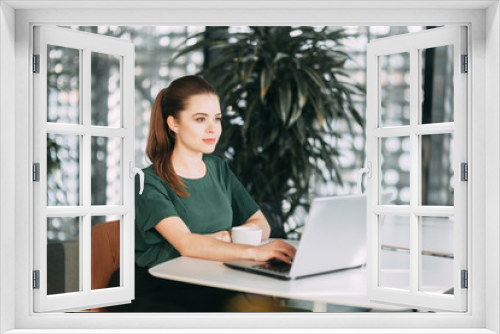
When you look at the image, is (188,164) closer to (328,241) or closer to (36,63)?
(36,63)

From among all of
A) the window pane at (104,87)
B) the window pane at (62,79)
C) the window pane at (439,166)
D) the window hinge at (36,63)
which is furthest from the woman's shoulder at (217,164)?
the window pane at (439,166)

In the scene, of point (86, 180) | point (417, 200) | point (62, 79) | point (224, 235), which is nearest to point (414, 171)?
point (417, 200)

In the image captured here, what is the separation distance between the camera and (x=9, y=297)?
2596 millimetres

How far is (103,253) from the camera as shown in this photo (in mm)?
3119

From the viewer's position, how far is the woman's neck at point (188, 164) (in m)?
4.07

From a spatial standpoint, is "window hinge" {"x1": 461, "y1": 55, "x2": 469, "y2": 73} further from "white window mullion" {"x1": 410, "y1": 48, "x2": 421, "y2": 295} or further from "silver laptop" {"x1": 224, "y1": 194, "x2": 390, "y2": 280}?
"silver laptop" {"x1": 224, "y1": 194, "x2": 390, "y2": 280}

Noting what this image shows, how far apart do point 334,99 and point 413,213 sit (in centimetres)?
190

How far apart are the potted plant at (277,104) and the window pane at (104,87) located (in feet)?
2.93

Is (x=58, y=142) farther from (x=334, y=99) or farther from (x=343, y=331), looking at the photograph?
(x=343, y=331)

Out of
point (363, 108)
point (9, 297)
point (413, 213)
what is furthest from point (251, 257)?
point (363, 108)

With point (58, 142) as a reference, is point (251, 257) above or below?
below

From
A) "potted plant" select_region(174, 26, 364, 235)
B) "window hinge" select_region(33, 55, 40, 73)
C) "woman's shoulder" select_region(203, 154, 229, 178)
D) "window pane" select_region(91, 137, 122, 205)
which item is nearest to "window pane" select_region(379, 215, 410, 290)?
"potted plant" select_region(174, 26, 364, 235)

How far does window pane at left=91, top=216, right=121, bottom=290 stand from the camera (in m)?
3.11

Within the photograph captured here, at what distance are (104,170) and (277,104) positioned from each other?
1.87m
